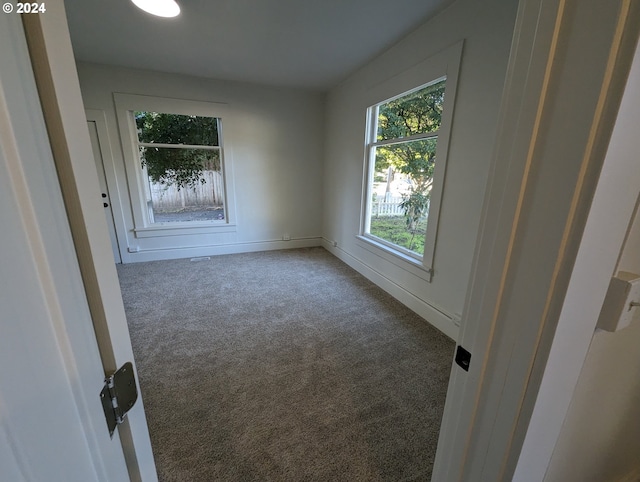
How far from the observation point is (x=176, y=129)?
3.71 m

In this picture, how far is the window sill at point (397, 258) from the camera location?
250 centimetres

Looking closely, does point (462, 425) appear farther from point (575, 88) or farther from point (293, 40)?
point (293, 40)

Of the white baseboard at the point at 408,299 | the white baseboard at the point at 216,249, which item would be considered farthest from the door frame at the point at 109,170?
the white baseboard at the point at 408,299

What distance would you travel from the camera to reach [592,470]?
0.88 metres

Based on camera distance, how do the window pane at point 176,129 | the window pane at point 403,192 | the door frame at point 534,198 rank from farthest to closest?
the window pane at point 176,129
the window pane at point 403,192
the door frame at point 534,198

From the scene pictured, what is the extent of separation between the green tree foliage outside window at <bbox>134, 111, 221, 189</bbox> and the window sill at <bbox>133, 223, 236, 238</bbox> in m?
0.59

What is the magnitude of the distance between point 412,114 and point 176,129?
310cm

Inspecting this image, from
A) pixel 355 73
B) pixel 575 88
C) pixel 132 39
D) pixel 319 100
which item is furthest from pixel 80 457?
pixel 319 100

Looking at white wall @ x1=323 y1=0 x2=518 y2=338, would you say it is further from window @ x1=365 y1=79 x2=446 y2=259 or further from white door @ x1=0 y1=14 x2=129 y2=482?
white door @ x1=0 y1=14 x2=129 y2=482

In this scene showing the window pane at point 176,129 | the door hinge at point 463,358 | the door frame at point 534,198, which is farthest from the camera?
the window pane at point 176,129

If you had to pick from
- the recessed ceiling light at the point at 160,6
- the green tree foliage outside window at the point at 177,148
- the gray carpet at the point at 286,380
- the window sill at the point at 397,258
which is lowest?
the gray carpet at the point at 286,380

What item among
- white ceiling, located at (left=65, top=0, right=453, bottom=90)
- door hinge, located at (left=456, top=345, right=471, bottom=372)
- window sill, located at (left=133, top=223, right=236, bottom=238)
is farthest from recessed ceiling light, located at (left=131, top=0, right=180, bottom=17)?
window sill, located at (left=133, top=223, right=236, bottom=238)

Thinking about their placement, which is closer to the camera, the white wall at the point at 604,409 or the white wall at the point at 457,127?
the white wall at the point at 604,409

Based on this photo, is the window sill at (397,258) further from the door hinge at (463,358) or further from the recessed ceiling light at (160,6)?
the recessed ceiling light at (160,6)
